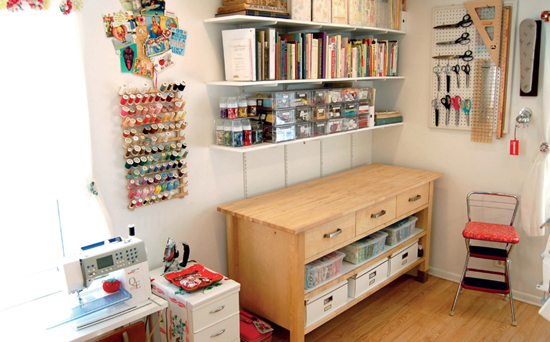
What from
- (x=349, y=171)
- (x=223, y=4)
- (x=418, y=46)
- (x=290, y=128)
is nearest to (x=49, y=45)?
(x=223, y=4)

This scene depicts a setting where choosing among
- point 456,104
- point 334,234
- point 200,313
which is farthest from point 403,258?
point 200,313

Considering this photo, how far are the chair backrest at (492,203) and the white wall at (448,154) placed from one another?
0.06 metres

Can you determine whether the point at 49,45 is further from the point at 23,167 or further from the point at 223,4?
the point at 223,4

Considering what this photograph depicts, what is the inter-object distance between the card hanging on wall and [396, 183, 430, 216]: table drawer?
40.1 inches

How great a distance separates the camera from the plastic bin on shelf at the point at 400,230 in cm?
340

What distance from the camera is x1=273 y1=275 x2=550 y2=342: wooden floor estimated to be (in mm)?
2998

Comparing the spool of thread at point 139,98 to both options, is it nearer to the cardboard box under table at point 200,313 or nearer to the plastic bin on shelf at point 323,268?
the cardboard box under table at point 200,313

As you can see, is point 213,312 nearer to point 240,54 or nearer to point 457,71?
point 240,54

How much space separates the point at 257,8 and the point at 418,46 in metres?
1.77

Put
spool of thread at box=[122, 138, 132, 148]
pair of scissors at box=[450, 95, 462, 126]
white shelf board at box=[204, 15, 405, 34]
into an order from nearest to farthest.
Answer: spool of thread at box=[122, 138, 132, 148], white shelf board at box=[204, 15, 405, 34], pair of scissors at box=[450, 95, 462, 126]

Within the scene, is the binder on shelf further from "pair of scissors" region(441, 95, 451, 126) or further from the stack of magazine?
"pair of scissors" region(441, 95, 451, 126)

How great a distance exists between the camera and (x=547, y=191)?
3.18 meters

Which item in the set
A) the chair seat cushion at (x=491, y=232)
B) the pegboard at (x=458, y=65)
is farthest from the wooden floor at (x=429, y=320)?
the pegboard at (x=458, y=65)

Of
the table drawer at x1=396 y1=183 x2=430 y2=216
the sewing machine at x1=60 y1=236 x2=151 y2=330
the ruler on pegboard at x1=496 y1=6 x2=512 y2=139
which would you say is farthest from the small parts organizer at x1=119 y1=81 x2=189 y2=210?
the ruler on pegboard at x1=496 y1=6 x2=512 y2=139
